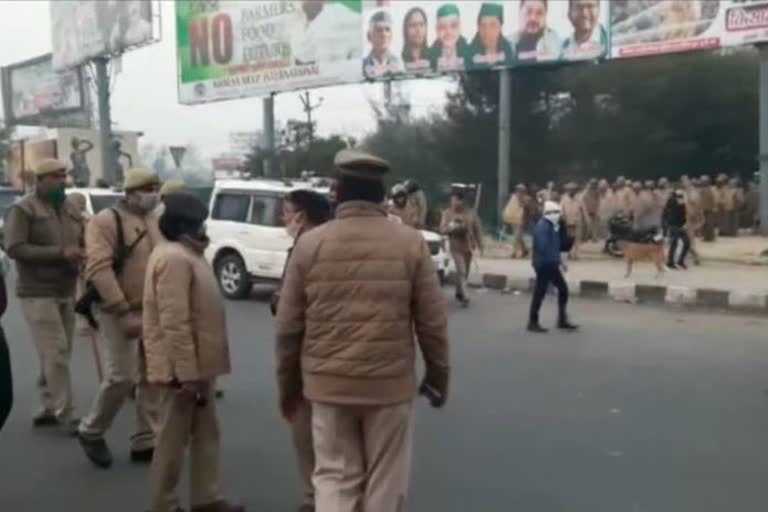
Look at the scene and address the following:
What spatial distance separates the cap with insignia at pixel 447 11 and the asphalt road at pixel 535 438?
1858 centimetres

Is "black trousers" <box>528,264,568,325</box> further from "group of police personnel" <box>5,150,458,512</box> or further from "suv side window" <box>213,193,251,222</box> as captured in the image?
"group of police personnel" <box>5,150,458,512</box>

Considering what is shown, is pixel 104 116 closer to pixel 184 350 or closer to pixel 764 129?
pixel 764 129

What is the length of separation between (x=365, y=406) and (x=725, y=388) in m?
4.99

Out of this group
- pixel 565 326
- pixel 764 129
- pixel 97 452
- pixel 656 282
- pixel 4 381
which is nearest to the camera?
pixel 4 381


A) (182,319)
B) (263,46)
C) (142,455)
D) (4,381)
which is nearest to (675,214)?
(142,455)

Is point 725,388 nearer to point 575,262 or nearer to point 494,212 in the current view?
point 575,262

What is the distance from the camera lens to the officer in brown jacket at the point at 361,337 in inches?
146

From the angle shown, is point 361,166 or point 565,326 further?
point 565,326

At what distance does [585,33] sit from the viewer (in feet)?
82.0

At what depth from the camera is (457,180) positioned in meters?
37.6

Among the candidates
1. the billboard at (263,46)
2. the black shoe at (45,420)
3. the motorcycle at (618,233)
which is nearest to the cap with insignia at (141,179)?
the black shoe at (45,420)

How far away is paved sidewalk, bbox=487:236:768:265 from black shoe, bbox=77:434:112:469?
15.4 metres

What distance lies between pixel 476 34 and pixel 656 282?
516 inches

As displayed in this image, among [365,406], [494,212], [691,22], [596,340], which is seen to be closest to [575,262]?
[691,22]
